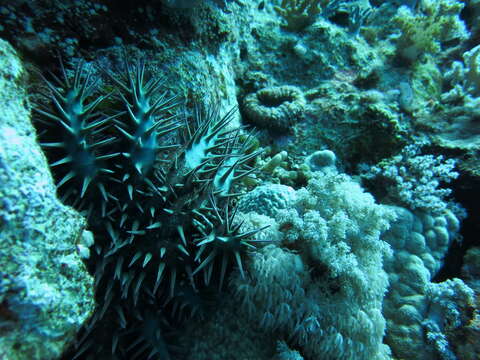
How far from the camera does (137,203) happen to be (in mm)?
1900

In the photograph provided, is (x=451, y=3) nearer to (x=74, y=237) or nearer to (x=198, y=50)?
(x=198, y=50)

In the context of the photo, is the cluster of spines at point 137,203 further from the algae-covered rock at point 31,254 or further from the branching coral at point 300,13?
the branching coral at point 300,13

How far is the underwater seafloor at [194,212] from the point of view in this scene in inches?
55.2

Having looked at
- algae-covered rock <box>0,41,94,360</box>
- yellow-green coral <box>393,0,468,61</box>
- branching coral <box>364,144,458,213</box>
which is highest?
yellow-green coral <box>393,0,468,61</box>

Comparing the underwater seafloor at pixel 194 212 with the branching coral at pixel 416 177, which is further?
the branching coral at pixel 416 177

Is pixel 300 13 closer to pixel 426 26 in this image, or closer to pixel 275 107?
pixel 275 107

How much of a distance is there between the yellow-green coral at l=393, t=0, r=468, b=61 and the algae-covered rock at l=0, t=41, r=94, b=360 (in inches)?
210

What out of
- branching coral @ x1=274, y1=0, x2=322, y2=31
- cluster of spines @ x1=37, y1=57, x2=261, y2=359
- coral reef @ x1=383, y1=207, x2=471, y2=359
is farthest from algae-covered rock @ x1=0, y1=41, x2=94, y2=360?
branching coral @ x1=274, y1=0, x2=322, y2=31

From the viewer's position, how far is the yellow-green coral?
4629 millimetres

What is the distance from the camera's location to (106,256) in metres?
1.82

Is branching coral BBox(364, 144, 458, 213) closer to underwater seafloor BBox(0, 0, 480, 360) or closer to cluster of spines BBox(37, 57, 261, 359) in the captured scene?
underwater seafloor BBox(0, 0, 480, 360)

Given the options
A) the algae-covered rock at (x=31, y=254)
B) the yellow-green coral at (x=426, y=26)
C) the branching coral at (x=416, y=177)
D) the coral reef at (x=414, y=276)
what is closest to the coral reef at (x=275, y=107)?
the branching coral at (x=416, y=177)

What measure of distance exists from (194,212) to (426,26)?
202 inches

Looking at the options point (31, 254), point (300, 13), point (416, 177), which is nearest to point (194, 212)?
point (31, 254)
